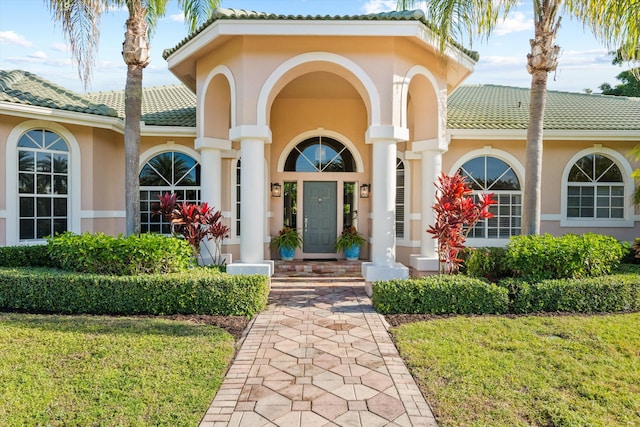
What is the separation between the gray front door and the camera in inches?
488

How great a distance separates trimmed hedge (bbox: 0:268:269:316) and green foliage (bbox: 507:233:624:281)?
16.5 ft

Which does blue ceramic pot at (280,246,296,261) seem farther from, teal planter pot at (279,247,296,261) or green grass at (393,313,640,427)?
green grass at (393,313,640,427)

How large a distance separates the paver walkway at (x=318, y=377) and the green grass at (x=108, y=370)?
0.31 meters

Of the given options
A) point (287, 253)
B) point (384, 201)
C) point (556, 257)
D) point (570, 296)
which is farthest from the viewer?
point (287, 253)

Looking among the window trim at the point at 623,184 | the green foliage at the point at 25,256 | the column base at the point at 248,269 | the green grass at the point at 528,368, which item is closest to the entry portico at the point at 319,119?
the column base at the point at 248,269

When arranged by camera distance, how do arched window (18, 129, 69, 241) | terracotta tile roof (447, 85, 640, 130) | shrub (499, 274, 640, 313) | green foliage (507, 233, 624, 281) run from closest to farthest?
shrub (499, 274, 640, 313) → green foliage (507, 233, 624, 281) → arched window (18, 129, 69, 241) → terracotta tile roof (447, 85, 640, 130)

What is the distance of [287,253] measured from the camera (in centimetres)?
1185

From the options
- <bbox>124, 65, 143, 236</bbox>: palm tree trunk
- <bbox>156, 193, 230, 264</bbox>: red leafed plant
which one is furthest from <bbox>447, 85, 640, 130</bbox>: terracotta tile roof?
<bbox>124, 65, 143, 236</bbox>: palm tree trunk

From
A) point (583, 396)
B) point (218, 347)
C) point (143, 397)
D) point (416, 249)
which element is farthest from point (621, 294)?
point (143, 397)

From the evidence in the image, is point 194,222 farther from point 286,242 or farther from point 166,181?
point 166,181

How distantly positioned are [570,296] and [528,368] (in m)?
3.22

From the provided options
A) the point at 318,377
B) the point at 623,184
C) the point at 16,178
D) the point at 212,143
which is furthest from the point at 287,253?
the point at 623,184

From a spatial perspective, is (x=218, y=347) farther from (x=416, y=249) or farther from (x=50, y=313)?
(x=416, y=249)

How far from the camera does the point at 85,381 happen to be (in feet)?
14.0
